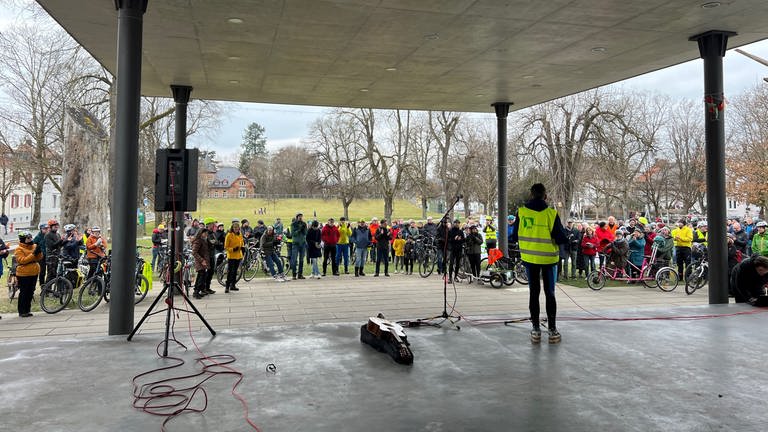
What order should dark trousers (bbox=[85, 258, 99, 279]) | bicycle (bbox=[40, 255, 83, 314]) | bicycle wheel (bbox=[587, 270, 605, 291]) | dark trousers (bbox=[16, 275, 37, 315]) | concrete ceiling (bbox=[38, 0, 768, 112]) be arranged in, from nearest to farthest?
concrete ceiling (bbox=[38, 0, 768, 112]), dark trousers (bbox=[16, 275, 37, 315]), bicycle (bbox=[40, 255, 83, 314]), dark trousers (bbox=[85, 258, 99, 279]), bicycle wheel (bbox=[587, 270, 605, 291])

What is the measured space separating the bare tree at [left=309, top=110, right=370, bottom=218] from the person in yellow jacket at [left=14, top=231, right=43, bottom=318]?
96.5 ft

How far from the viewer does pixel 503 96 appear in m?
12.4

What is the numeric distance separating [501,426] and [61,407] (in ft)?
10.9

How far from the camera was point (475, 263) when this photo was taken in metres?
13.4

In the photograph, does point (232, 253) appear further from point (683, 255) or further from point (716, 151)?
point (683, 255)

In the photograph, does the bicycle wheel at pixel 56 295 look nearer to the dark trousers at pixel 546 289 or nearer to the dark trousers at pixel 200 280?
the dark trousers at pixel 200 280

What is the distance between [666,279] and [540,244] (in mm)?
7786

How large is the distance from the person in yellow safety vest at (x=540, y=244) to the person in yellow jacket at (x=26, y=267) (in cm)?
776

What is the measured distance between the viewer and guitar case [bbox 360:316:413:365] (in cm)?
500

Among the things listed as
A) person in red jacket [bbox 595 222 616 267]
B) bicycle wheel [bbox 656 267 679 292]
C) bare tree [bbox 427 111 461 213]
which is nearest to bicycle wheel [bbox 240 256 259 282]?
person in red jacket [bbox 595 222 616 267]

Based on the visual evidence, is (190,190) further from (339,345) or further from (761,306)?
(761,306)

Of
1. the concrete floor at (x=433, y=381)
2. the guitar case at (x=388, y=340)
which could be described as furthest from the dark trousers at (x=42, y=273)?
the guitar case at (x=388, y=340)

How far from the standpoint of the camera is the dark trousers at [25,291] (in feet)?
27.5

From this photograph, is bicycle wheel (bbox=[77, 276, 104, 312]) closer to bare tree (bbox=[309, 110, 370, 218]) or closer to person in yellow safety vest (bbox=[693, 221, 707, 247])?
person in yellow safety vest (bbox=[693, 221, 707, 247])
